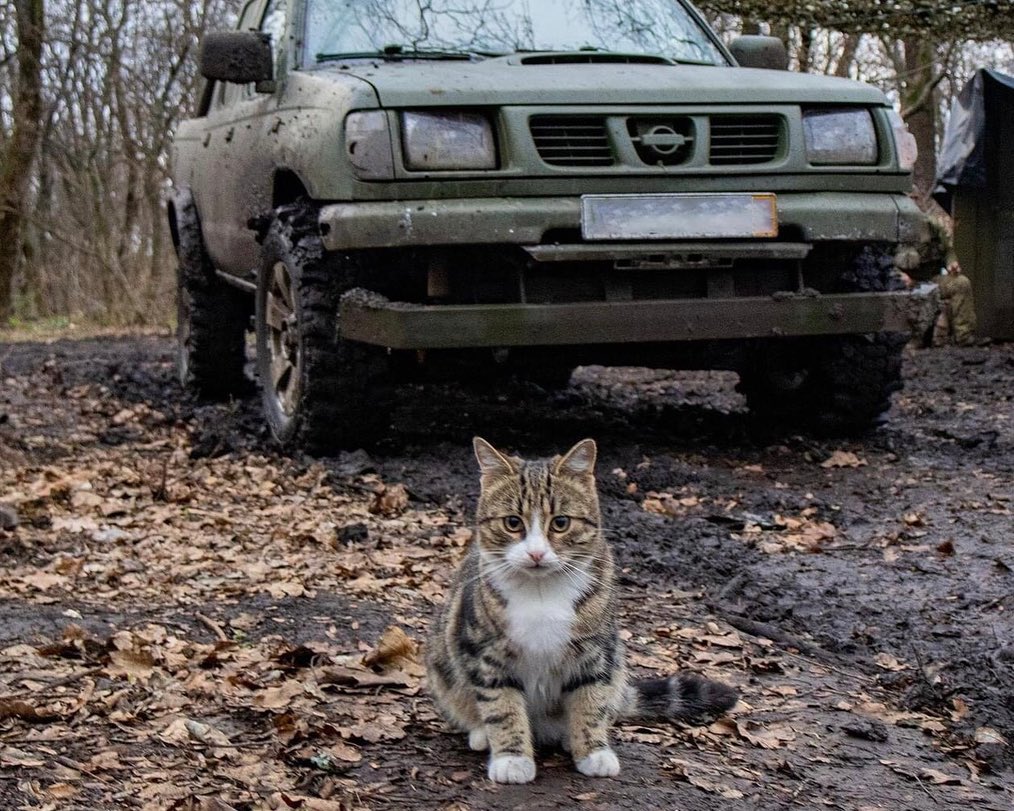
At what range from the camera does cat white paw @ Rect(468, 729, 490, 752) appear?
10.9 feet

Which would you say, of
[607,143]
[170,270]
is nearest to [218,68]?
[607,143]

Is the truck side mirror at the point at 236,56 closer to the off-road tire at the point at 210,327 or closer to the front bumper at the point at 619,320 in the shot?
the front bumper at the point at 619,320

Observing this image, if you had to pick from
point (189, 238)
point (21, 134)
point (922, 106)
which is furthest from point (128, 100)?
point (189, 238)

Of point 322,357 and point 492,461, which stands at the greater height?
point 492,461

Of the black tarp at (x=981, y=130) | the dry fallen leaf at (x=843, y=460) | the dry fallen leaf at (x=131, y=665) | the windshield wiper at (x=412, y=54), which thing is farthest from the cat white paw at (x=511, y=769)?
the black tarp at (x=981, y=130)

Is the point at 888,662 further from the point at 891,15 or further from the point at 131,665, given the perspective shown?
the point at 891,15

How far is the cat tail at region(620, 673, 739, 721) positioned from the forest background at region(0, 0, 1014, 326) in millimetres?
9779

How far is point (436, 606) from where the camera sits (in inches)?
183

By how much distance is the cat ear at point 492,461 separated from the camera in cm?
337

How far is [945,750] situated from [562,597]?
1085 millimetres

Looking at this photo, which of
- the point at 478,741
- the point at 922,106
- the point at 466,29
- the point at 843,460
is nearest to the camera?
the point at 478,741

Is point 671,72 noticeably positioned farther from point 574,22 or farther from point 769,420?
point 769,420

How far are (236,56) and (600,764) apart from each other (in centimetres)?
461

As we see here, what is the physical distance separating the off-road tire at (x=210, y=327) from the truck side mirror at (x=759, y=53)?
139 inches
